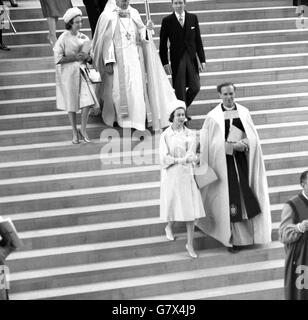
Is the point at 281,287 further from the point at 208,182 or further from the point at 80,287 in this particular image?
the point at 80,287

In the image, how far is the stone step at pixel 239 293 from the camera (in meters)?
11.2

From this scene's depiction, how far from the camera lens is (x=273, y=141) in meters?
13.1

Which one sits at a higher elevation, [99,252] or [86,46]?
[86,46]

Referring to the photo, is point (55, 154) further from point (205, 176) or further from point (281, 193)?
point (281, 193)

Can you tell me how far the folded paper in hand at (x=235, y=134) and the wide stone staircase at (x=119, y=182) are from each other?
45.5 inches

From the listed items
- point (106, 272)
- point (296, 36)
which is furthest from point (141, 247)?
point (296, 36)

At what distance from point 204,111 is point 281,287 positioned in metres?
3.02

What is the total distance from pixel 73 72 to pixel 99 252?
2.32 m

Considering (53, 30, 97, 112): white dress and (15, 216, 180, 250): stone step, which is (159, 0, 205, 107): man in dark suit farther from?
(15, 216, 180, 250): stone step

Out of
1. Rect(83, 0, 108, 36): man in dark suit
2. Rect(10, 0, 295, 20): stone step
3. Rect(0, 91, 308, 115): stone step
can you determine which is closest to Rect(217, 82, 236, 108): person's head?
Rect(0, 91, 308, 115): stone step

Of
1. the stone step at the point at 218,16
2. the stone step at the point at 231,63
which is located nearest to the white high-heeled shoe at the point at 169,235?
the stone step at the point at 231,63

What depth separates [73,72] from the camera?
12531 millimetres

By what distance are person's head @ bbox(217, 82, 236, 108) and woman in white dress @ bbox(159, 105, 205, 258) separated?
1.49 feet

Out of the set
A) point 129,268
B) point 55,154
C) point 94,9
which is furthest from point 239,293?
point 94,9
